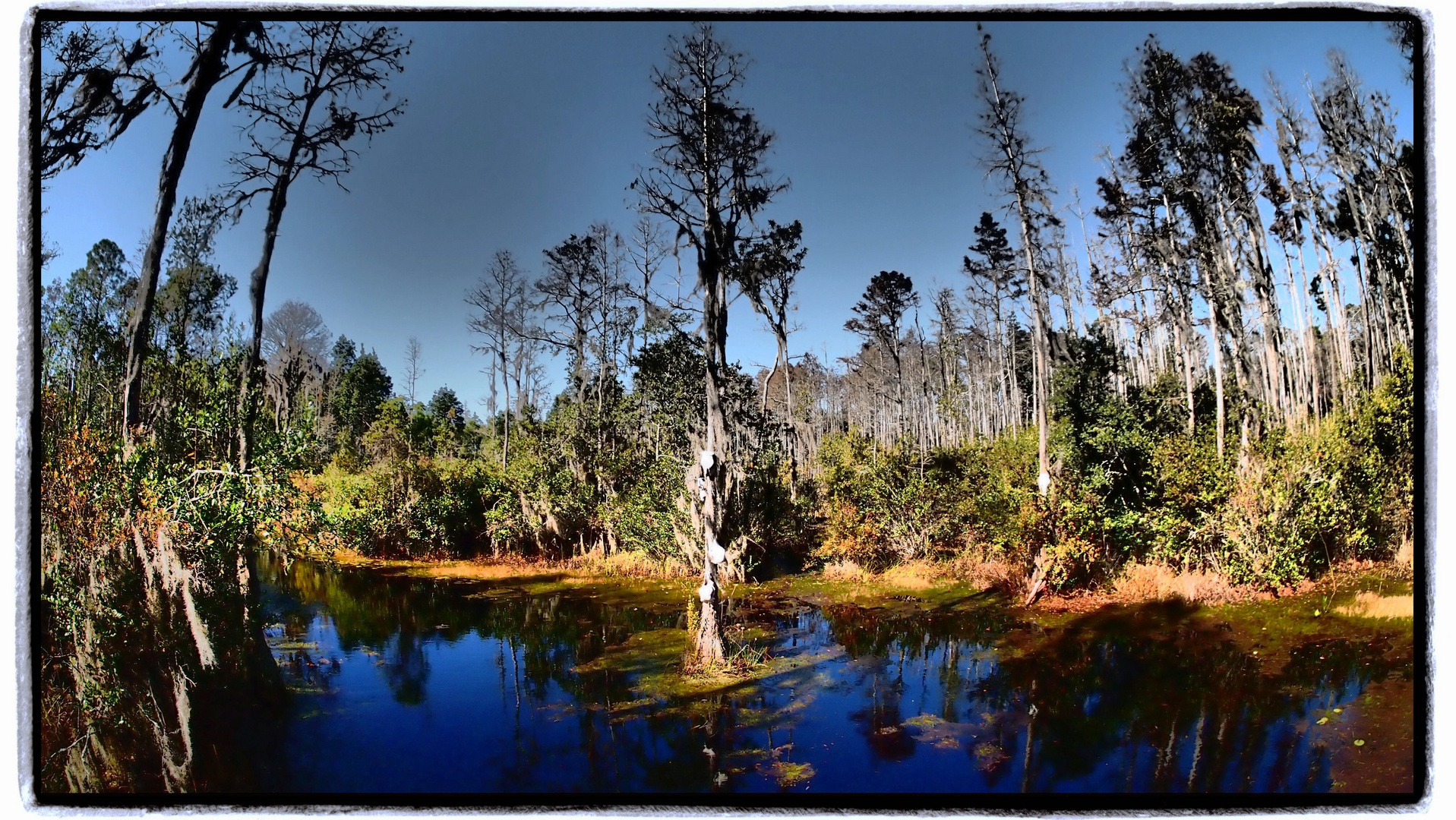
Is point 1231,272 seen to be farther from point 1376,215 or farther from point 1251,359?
point 1376,215

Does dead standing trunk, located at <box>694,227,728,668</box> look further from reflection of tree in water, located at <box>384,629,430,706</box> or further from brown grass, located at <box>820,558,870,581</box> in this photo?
brown grass, located at <box>820,558,870,581</box>

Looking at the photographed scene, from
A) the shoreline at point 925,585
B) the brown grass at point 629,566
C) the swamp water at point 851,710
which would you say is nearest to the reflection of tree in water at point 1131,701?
the swamp water at point 851,710

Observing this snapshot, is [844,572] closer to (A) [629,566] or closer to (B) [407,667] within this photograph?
(A) [629,566]

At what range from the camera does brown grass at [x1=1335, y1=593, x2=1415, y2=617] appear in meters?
6.24

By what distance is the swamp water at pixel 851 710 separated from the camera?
5207 mm

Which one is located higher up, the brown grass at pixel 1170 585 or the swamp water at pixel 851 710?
the brown grass at pixel 1170 585

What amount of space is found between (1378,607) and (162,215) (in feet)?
37.5

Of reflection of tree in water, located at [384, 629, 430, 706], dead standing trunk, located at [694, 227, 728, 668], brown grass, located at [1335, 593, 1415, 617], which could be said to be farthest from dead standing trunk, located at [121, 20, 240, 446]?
brown grass, located at [1335, 593, 1415, 617]

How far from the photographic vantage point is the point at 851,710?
22.2ft

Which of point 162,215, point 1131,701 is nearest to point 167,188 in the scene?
point 162,215

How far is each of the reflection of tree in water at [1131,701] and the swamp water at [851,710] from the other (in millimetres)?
24

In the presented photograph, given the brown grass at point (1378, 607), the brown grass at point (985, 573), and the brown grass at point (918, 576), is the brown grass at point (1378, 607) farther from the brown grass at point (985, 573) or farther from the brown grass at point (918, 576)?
the brown grass at point (918, 576)

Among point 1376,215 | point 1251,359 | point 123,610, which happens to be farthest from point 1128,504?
point 123,610

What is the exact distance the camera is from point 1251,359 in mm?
10359
